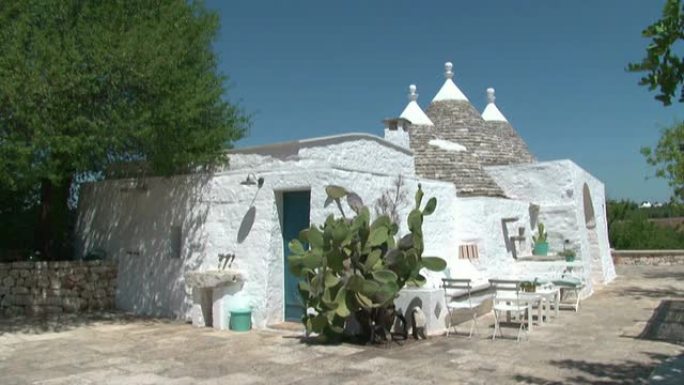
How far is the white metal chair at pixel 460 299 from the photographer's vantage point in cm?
988

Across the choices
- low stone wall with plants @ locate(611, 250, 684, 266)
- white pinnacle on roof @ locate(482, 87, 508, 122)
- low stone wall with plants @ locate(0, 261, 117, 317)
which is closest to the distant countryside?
low stone wall with plants @ locate(611, 250, 684, 266)

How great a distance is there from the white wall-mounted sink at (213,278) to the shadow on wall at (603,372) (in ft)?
17.4

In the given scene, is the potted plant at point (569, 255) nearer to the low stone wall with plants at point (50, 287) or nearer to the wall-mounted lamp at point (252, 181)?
the wall-mounted lamp at point (252, 181)

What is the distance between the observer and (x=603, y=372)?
Result: 7.04 m

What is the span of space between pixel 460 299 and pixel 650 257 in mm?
18126

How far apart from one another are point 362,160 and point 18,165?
6.31 m

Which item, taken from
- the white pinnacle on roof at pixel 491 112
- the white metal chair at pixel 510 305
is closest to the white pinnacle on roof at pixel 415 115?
the white pinnacle on roof at pixel 491 112

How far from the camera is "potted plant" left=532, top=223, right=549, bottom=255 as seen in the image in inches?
626

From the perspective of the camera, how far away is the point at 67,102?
9812mm

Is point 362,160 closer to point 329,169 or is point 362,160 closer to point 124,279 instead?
point 329,169

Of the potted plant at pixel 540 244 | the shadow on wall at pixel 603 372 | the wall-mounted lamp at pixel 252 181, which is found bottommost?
the shadow on wall at pixel 603 372

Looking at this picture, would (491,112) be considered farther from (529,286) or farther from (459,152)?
(529,286)

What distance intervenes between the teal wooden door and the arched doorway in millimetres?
11235

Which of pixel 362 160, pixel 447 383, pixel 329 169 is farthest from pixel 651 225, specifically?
pixel 447 383
